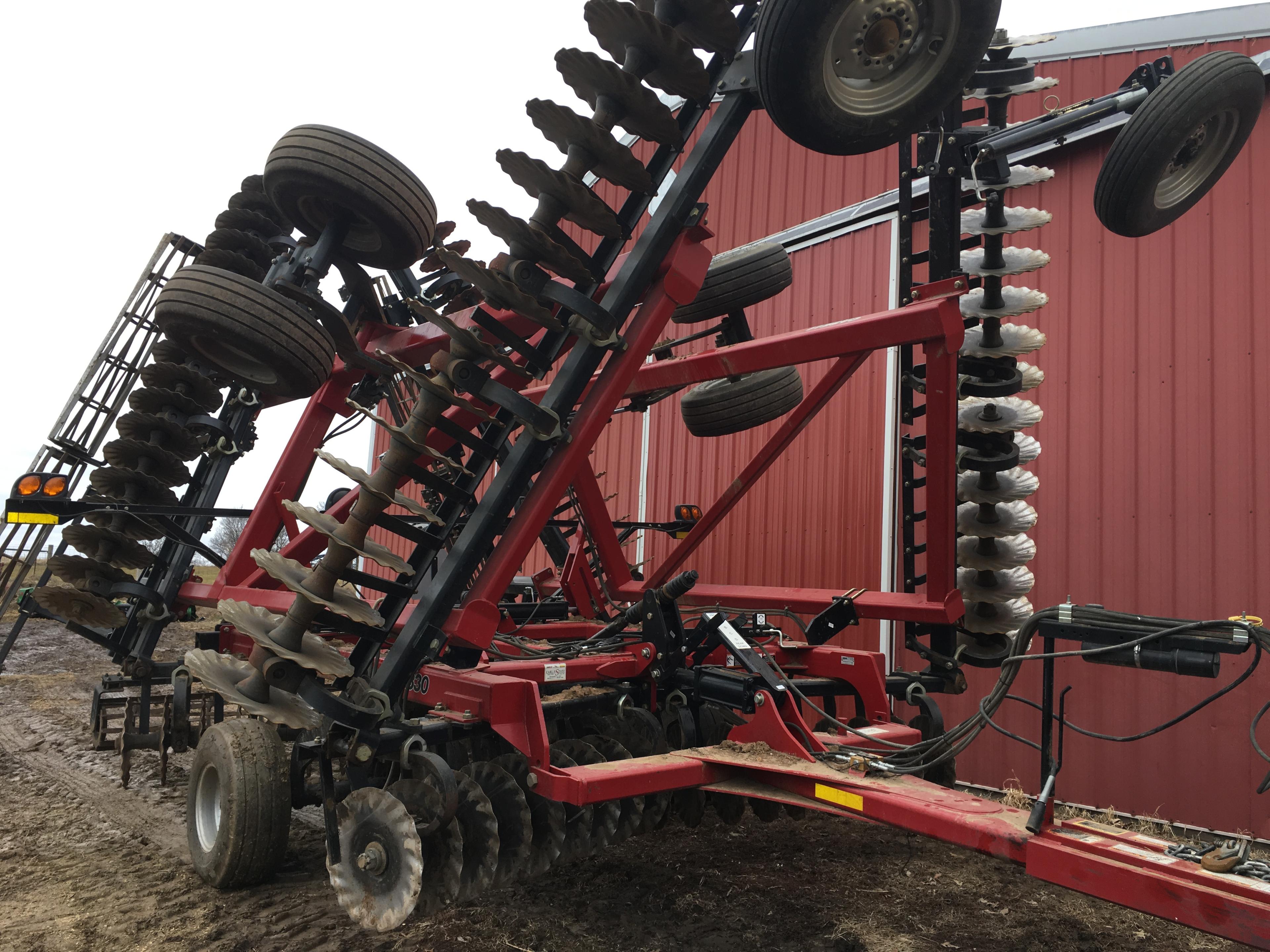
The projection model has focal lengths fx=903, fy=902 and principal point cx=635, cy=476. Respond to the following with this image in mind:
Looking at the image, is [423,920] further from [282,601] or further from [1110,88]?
[1110,88]

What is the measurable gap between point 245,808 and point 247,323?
201 centimetres

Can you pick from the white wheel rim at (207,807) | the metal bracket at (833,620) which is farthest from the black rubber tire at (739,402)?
the white wheel rim at (207,807)

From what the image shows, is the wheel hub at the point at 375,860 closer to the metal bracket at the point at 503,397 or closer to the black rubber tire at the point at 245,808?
the black rubber tire at the point at 245,808

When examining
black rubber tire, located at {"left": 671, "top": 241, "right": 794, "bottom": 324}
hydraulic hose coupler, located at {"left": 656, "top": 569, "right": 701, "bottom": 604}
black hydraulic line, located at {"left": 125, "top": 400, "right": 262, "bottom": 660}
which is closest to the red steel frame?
black hydraulic line, located at {"left": 125, "top": 400, "right": 262, "bottom": 660}

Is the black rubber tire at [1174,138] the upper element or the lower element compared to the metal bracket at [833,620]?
upper

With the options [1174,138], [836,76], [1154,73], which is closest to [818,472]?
[1154,73]

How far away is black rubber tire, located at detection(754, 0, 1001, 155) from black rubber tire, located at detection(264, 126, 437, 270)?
1.83m

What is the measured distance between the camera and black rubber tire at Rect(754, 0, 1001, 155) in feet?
10.3

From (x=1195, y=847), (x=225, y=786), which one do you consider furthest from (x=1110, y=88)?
(x=225, y=786)

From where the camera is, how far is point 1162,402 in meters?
5.56

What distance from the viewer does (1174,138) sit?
3768 millimetres

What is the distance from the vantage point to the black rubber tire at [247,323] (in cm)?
387

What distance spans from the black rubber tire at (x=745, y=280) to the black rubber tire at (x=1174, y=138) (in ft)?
5.86

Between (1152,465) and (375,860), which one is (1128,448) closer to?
(1152,465)
